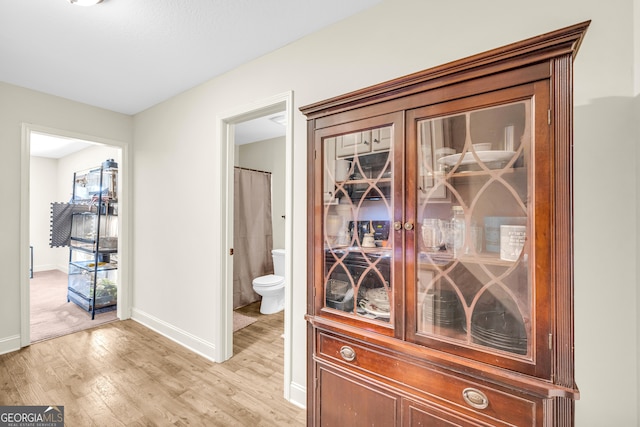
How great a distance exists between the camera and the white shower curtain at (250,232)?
13.1 ft

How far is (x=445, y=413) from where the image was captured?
1.02 metres

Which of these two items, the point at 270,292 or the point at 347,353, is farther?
the point at 270,292

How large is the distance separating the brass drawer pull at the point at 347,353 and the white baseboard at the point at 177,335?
1.73 m

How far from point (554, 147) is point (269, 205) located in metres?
3.92

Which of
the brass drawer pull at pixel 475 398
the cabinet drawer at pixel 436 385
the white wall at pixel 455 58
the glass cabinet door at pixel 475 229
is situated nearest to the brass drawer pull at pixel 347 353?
the cabinet drawer at pixel 436 385

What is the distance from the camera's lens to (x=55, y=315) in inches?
139

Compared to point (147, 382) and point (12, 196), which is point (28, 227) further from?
point (147, 382)

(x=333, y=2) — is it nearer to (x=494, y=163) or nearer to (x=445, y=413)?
(x=494, y=163)

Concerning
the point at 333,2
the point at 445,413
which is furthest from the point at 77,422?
the point at 333,2

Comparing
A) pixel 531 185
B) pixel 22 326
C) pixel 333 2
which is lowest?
pixel 22 326

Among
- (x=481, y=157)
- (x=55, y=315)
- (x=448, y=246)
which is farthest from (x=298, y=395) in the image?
(x=55, y=315)

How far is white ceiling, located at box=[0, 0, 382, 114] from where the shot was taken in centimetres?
168

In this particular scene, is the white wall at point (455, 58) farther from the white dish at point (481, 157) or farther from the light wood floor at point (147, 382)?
the white dish at point (481, 157)

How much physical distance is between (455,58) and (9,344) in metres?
4.33
